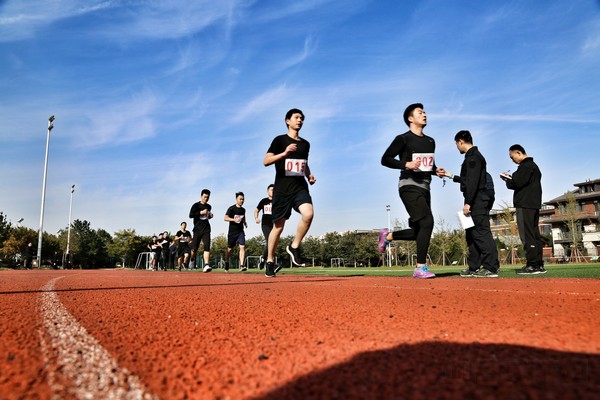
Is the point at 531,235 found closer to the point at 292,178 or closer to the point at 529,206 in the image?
the point at 529,206

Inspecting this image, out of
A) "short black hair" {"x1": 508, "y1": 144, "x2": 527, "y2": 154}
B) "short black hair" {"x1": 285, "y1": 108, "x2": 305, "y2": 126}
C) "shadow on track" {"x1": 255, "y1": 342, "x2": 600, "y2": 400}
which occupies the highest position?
"short black hair" {"x1": 285, "y1": 108, "x2": 305, "y2": 126}

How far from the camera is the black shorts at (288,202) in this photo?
6.53 metres

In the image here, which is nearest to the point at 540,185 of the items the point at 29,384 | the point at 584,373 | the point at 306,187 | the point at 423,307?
the point at 306,187

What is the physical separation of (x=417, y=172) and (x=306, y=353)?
17.5 ft

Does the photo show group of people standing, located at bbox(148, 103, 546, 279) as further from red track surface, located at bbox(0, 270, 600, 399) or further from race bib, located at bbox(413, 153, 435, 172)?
red track surface, located at bbox(0, 270, 600, 399)

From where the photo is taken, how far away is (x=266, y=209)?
12.4m

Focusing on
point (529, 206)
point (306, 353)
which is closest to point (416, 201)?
point (529, 206)

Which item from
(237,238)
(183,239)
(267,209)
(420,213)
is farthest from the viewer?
(183,239)

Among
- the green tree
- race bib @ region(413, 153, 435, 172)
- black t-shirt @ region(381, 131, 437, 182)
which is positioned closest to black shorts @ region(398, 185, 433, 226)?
black t-shirt @ region(381, 131, 437, 182)

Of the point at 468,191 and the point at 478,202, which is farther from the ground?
the point at 468,191

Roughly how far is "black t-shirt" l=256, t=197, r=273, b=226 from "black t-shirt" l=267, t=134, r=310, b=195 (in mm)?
5730

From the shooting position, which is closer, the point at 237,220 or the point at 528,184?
the point at 528,184

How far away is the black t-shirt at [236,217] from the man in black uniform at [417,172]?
753 centimetres

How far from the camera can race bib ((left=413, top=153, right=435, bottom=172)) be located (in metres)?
6.48
